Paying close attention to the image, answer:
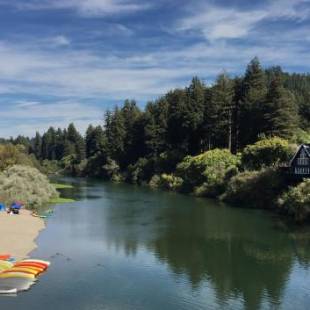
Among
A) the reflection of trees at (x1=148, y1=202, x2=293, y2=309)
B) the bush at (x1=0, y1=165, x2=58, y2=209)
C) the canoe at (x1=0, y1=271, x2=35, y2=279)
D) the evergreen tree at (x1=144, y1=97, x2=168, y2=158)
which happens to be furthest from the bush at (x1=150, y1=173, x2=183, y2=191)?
the canoe at (x1=0, y1=271, x2=35, y2=279)

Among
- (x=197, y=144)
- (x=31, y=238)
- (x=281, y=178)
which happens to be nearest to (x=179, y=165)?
(x=197, y=144)

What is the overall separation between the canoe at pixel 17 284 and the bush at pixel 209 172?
58.1 m

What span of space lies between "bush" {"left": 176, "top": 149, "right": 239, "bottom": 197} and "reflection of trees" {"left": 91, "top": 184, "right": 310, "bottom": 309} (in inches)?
619

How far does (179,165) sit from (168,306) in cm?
7813

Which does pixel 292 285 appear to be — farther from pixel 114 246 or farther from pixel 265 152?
pixel 265 152

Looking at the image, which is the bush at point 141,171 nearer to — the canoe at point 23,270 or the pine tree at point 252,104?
the pine tree at point 252,104

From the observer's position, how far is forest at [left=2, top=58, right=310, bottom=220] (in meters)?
82.1

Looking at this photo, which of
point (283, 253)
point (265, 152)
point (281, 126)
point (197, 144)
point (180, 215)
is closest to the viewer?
point (283, 253)

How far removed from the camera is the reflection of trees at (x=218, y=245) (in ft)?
115

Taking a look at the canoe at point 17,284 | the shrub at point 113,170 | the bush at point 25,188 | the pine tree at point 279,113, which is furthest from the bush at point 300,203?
the shrub at point 113,170

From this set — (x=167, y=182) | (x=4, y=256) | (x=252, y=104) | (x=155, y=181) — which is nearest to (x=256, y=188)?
(x=252, y=104)

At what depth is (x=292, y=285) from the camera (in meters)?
34.2

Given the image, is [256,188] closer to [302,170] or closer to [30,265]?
[302,170]

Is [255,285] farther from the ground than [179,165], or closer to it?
closer to it
